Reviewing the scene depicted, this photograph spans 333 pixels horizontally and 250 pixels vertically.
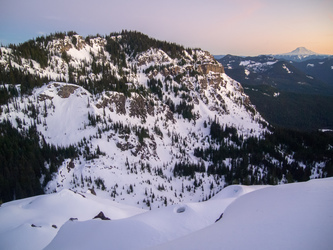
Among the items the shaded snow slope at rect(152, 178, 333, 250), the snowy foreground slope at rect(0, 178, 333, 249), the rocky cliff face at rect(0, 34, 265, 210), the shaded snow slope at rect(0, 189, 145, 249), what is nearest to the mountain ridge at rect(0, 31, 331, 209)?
the rocky cliff face at rect(0, 34, 265, 210)

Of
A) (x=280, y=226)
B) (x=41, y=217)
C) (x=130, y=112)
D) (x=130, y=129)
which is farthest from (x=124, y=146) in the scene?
(x=280, y=226)

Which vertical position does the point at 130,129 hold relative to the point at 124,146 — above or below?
above

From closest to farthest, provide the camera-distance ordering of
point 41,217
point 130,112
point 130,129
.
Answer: point 41,217 → point 130,129 → point 130,112

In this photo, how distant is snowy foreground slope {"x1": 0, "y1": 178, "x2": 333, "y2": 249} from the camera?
7188 millimetres

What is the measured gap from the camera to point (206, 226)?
15719mm

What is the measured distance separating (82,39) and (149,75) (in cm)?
6005

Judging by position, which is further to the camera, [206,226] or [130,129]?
[130,129]

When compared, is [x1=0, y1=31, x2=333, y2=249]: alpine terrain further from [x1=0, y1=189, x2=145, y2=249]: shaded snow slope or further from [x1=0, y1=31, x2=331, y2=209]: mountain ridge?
[x1=0, y1=31, x2=331, y2=209]: mountain ridge

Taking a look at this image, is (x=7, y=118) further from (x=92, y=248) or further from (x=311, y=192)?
(x=311, y=192)

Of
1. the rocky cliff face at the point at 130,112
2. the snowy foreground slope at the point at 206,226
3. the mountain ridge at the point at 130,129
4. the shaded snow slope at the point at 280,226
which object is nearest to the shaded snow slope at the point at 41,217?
the snowy foreground slope at the point at 206,226

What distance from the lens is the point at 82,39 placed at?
132750 mm

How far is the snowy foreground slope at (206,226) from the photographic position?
7.19m

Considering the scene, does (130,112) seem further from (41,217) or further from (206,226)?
(206,226)

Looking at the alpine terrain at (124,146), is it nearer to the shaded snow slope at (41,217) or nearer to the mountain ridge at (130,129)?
the shaded snow slope at (41,217)
